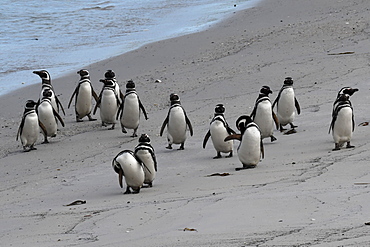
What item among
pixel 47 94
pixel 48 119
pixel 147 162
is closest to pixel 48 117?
pixel 48 119

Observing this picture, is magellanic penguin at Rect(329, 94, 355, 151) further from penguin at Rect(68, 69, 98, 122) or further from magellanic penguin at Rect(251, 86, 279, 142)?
penguin at Rect(68, 69, 98, 122)

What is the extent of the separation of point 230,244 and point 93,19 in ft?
64.9

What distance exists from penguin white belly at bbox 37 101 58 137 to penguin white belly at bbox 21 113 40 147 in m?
0.47

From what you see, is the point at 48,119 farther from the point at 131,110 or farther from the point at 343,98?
the point at 343,98

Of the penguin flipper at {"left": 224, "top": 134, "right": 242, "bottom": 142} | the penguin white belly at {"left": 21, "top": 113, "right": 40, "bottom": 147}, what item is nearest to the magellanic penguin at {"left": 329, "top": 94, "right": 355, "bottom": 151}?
the penguin flipper at {"left": 224, "top": 134, "right": 242, "bottom": 142}

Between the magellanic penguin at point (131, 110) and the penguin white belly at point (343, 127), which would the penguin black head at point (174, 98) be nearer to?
the magellanic penguin at point (131, 110)

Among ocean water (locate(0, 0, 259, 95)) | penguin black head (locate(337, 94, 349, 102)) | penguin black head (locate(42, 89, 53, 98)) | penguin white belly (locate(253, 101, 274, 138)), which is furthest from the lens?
ocean water (locate(0, 0, 259, 95))

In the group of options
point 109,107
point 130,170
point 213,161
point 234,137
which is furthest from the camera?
point 109,107

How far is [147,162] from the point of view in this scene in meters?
7.07

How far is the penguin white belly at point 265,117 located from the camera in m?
8.68

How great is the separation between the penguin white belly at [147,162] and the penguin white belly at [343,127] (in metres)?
2.07

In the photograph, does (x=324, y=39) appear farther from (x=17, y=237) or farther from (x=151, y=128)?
(x=17, y=237)

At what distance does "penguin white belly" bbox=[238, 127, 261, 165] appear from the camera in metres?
7.42

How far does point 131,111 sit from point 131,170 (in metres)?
3.32
